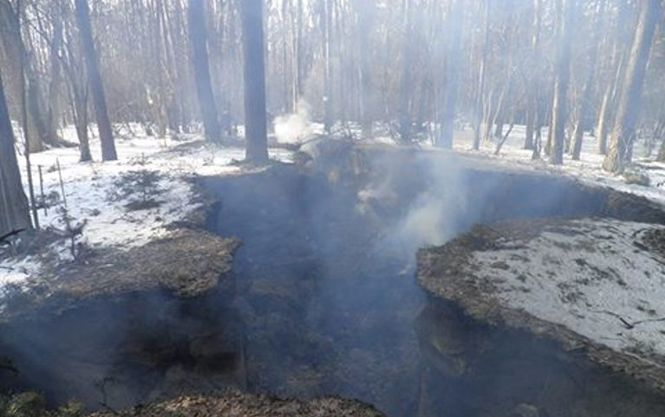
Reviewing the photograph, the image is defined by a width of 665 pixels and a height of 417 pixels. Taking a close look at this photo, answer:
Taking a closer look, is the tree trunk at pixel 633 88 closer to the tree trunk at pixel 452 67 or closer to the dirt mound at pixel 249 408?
the tree trunk at pixel 452 67

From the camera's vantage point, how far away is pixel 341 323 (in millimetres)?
7660

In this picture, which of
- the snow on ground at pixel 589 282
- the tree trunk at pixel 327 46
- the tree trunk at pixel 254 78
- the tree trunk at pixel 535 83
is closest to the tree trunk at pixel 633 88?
the tree trunk at pixel 535 83

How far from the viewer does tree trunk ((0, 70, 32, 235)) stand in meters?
6.84

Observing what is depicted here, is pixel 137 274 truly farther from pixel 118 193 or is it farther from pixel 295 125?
pixel 295 125

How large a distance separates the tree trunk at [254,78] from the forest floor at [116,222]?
0.81 m

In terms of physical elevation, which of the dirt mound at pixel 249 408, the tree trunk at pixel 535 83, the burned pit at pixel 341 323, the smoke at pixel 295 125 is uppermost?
the tree trunk at pixel 535 83

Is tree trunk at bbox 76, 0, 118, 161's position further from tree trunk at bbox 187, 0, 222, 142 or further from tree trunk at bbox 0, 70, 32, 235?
tree trunk at bbox 0, 70, 32, 235

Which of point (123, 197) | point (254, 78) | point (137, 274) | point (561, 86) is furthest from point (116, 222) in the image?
point (561, 86)

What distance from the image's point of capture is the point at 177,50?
23312 mm

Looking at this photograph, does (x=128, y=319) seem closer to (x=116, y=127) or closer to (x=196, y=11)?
(x=196, y=11)

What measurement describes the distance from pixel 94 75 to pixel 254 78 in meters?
4.71

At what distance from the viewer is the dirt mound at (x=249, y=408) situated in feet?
10.1

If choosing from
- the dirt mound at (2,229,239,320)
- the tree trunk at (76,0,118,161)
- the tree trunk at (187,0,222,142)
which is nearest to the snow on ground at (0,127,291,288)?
the dirt mound at (2,229,239,320)

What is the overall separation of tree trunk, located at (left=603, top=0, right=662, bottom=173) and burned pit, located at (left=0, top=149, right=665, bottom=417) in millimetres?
3552
